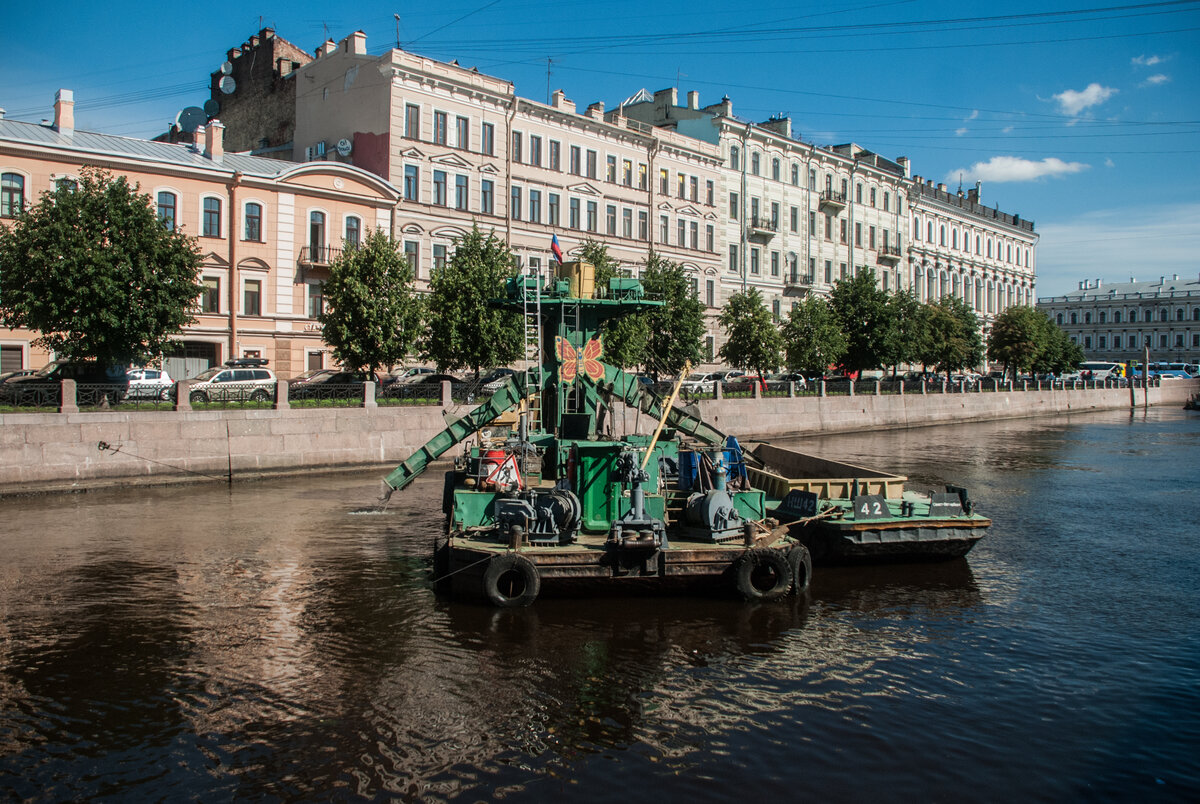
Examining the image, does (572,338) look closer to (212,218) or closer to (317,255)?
(317,255)

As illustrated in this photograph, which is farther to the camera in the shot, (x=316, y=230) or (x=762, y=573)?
(x=316, y=230)

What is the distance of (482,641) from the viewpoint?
12477 mm

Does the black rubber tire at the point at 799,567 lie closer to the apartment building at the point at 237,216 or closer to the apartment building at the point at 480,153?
the apartment building at the point at 237,216

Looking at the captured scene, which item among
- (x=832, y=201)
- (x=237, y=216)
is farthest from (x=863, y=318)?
(x=237, y=216)

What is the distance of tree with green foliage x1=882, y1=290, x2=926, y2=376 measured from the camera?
182 ft

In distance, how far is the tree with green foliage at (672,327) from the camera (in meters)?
44.3

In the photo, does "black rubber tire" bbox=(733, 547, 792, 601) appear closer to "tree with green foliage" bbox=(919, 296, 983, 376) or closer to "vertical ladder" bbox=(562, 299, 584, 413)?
"vertical ladder" bbox=(562, 299, 584, 413)

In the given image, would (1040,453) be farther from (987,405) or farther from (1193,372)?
(1193,372)

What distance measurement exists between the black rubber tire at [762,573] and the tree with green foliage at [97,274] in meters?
21.8

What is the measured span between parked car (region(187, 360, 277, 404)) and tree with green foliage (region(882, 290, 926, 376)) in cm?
3705

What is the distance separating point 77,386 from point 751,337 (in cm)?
3277

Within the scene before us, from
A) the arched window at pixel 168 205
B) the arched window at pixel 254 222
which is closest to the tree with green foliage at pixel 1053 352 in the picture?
the arched window at pixel 254 222

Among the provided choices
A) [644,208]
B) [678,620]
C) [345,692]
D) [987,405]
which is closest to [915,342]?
[987,405]

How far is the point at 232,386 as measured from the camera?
2834 cm
